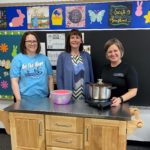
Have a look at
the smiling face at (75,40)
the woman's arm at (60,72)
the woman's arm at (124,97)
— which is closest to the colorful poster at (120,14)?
the smiling face at (75,40)

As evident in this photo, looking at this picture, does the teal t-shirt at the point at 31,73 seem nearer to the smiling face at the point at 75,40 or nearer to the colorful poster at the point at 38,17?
the smiling face at the point at 75,40

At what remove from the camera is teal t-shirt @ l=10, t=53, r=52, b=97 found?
2.18 m

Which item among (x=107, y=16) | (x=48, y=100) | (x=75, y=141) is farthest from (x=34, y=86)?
Result: (x=107, y=16)

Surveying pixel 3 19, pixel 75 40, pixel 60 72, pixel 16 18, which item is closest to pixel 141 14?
pixel 75 40

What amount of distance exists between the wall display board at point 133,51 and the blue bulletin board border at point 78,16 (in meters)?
0.08

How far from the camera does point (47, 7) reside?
2658 mm

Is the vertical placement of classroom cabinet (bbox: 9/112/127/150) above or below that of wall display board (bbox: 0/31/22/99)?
below

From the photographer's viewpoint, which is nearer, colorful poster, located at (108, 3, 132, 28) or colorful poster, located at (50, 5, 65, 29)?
colorful poster, located at (108, 3, 132, 28)

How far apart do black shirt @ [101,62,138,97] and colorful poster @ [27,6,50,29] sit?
1.09m

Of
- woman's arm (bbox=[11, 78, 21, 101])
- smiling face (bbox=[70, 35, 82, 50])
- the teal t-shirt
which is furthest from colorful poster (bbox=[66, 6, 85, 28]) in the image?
woman's arm (bbox=[11, 78, 21, 101])

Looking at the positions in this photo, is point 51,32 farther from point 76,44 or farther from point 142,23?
point 142,23

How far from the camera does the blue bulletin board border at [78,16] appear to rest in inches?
96.5

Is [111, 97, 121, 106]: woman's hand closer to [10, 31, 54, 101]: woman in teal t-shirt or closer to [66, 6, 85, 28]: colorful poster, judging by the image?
[10, 31, 54, 101]: woman in teal t-shirt

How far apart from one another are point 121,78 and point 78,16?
1.00m
